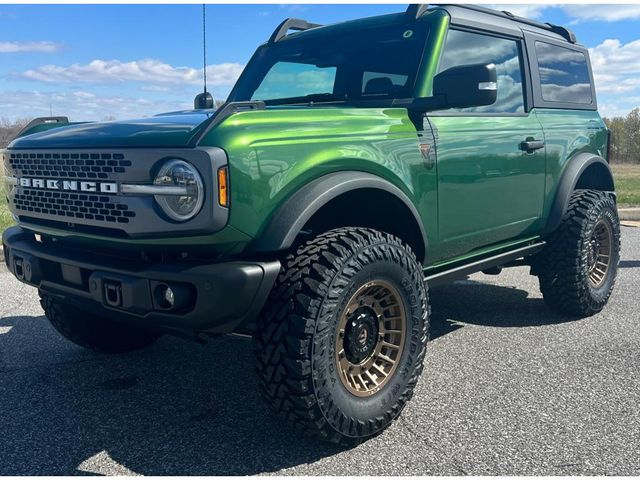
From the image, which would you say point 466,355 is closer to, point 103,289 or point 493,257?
point 493,257

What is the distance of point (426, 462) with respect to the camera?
2.48 metres

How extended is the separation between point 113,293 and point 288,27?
263 centimetres

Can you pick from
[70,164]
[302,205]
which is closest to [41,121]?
[70,164]

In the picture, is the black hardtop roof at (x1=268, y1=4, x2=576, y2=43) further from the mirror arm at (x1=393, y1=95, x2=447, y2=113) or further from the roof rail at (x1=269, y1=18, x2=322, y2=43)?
the mirror arm at (x1=393, y1=95, x2=447, y2=113)

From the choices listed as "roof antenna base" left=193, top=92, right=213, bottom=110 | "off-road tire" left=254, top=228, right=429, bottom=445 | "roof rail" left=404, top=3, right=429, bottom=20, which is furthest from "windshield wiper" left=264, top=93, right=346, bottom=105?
"off-road tire" left=254, top=228, right=429, bottom=445

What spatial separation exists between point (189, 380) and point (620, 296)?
12.5 ft

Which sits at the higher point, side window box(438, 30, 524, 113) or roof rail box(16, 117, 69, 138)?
side window box(438, 30, 524, 113)

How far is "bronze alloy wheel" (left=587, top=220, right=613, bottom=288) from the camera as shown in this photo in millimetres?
4746

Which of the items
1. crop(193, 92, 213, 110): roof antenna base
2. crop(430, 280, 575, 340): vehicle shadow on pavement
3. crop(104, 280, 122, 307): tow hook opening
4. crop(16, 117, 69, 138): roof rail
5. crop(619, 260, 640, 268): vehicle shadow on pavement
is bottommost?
crop(430, 280, 575, 340): vehicle shadow on pavement

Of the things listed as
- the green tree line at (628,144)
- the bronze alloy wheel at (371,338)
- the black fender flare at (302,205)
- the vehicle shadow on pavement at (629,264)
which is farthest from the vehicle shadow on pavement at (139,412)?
the green tree line at (628,144)


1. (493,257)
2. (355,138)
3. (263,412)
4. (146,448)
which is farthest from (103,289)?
(493,257)

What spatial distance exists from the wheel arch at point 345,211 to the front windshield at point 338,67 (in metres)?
0.69

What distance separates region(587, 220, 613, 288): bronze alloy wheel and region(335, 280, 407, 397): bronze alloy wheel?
8.06 feet

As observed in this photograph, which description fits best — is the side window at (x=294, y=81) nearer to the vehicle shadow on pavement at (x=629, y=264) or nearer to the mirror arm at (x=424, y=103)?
the mirror arm at (x=424, y=103)
